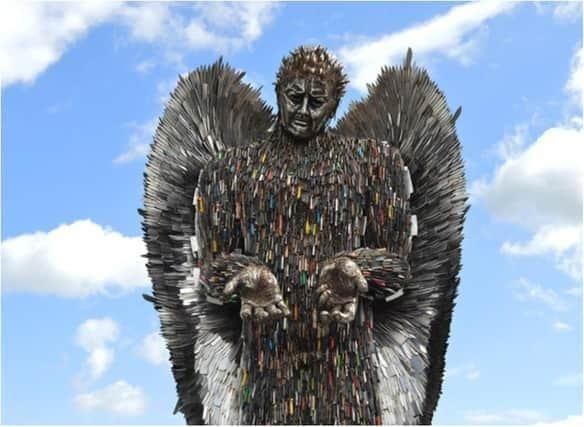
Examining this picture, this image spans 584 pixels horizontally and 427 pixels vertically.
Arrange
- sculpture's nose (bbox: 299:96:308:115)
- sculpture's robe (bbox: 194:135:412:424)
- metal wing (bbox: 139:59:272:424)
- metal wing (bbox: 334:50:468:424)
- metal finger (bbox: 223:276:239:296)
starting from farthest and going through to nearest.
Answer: metal wing (bbox: 139:59:272:424)
metal wing (bbox: 334:50:468:424)
sculpture's nose (bbox: 299:96:308:115)
sculpture's robe (bbox: 194:135:412:424)
metal finger (bbox: 223:276:239:296)

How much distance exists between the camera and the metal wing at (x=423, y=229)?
9.31 m

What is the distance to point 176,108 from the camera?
32.3 ft

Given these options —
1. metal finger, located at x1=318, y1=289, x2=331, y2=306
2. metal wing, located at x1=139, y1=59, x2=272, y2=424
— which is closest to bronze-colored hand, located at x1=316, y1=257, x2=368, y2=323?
metal finger, located at x1=318, y1=289, x2=331, y2=306

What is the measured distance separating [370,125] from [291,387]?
244 centimetres

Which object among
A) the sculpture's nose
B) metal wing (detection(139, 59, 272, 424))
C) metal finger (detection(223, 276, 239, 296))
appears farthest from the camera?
metal wing (detection(139, 59, 272, 424))

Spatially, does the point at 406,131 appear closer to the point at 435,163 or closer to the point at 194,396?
the point at 435,163

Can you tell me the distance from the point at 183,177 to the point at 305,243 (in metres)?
1.46

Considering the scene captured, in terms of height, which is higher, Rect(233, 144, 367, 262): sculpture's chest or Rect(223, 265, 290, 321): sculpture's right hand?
Rect(233, 144, 367, 262): sculpture's chest

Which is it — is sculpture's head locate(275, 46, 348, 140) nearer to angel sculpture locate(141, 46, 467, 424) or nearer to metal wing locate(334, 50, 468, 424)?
angel sculpture locate(141, 46, 467, 424)

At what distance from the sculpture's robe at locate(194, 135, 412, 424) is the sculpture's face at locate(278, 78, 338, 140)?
Result: 16 centimetres

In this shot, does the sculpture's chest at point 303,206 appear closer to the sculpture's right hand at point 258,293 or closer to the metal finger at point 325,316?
the sculpture's right hand at point 258,293

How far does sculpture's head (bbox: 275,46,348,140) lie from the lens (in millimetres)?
9078

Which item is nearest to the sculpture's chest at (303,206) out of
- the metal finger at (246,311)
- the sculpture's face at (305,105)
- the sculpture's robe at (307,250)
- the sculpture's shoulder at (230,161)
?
the sculpture's robe at (307,250)

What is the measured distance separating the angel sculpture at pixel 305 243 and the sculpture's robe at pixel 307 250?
0.04ft
